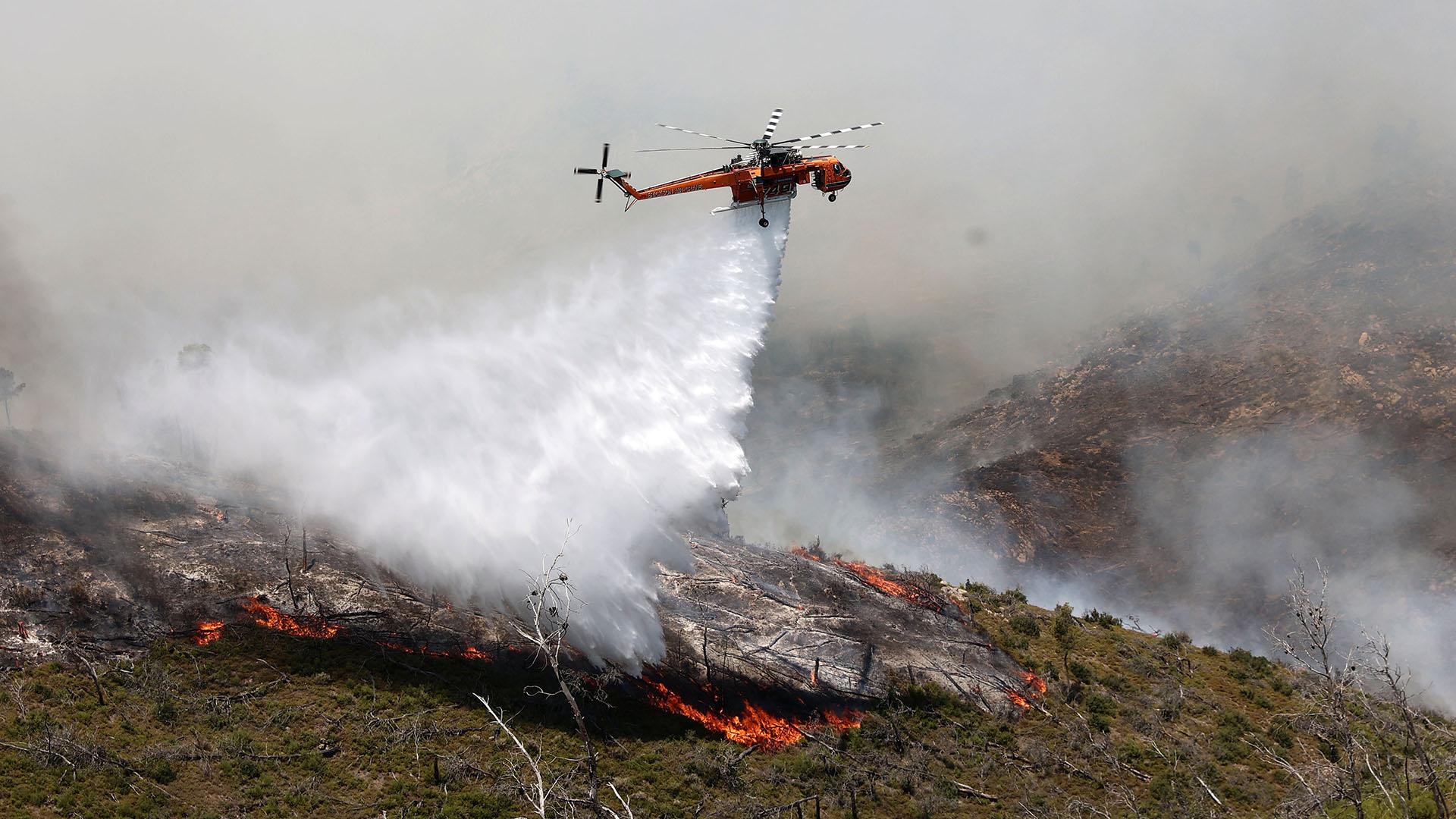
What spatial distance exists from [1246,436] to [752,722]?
6212cm

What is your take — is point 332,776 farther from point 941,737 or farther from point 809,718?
point 941,737

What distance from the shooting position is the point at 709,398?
3784 centimetres

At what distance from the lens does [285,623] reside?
1249 inches

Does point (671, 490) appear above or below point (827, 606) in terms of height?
above

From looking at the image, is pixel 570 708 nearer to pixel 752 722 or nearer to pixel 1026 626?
pixel 752 722

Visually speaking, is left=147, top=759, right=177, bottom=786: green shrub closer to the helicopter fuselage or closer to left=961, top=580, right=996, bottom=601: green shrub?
the helicopter fuselage

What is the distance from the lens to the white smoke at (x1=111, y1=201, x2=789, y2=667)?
3512 cm

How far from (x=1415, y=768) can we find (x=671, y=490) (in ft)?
93.0

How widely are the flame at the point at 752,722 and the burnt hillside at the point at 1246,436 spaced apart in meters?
38.1

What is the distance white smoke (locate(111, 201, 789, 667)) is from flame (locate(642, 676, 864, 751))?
2211mm

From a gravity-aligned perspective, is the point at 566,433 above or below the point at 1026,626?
above

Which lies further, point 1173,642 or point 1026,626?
point 1173,642

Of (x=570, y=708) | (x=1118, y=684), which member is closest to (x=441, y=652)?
(x=570, y=708)

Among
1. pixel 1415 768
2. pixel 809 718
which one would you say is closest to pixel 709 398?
pixel 809 718
